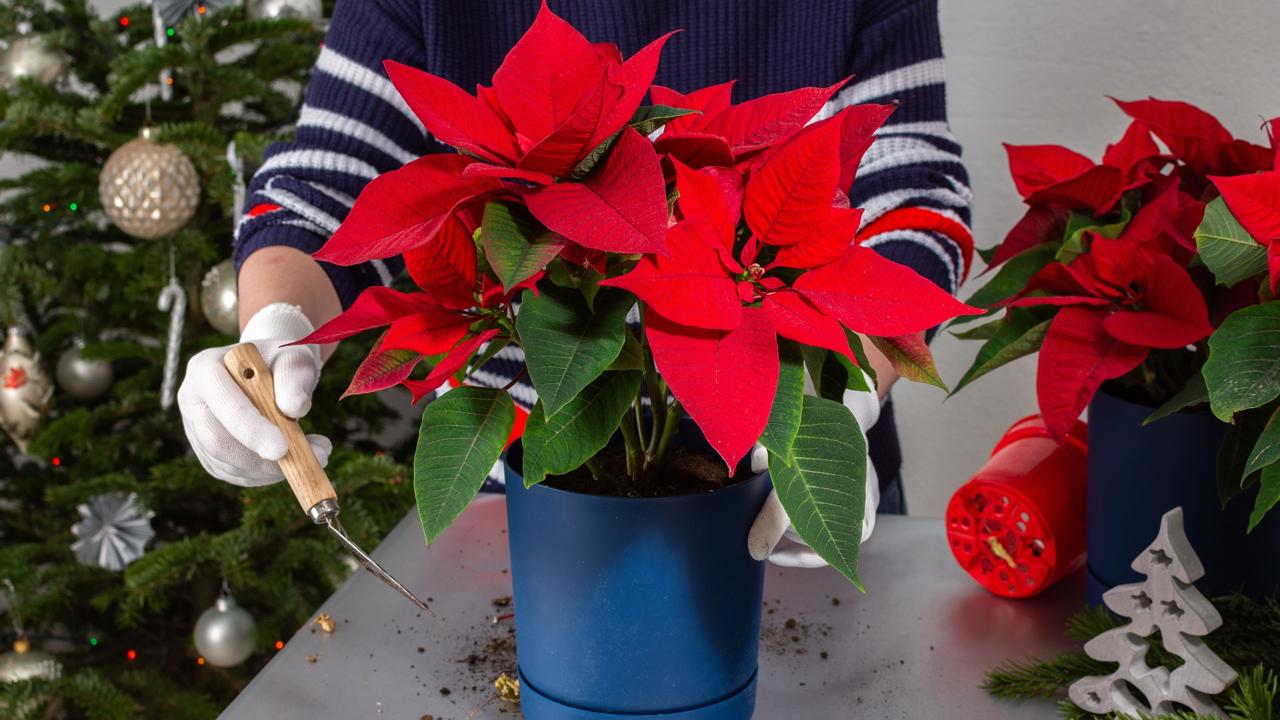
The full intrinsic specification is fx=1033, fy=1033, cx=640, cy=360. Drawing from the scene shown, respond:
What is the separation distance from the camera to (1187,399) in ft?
1.87

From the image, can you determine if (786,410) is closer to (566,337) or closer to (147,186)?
(566,337)

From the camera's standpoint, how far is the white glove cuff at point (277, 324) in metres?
0.81

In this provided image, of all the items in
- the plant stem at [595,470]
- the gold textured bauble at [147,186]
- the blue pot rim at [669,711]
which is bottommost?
the gold textured bauble at [147,186]

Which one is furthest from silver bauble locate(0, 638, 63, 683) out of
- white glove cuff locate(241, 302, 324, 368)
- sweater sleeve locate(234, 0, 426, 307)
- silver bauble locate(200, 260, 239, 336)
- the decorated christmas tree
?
white glove cuff locate(241, 302, 324, 368)

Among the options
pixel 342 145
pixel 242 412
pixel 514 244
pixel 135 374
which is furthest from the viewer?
pixel 135 374

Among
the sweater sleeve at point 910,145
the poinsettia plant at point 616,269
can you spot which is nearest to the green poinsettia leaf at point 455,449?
the poinsettia plant at point 616,269

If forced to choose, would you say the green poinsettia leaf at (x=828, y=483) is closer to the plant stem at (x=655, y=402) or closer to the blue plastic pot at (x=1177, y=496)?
the plant stem at (x=655, y=402)

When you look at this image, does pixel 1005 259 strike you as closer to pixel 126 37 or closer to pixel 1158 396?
pixel 1158 396

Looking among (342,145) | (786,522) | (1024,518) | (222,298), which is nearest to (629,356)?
(786,522)

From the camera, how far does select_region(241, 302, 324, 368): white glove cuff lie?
0.81 metres

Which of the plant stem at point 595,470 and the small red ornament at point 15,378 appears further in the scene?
the small red ornament at point 15,378

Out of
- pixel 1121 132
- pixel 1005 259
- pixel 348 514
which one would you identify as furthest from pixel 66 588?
pixel 1121 132

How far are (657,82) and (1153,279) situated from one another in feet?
2.22

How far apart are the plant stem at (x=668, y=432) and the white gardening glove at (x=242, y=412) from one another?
189 mm
